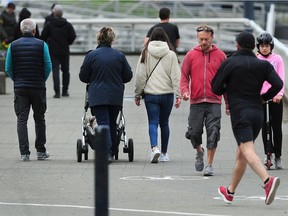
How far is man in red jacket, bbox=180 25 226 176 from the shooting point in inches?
528

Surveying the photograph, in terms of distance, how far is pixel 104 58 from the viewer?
1449cm

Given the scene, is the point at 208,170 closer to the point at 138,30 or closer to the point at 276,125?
the point at 276,125

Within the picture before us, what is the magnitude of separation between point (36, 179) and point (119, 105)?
5.66 feet

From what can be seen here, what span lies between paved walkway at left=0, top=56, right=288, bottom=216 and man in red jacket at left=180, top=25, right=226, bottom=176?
1.52 ft

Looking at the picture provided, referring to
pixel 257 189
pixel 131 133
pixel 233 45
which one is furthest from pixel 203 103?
pixel 233 45

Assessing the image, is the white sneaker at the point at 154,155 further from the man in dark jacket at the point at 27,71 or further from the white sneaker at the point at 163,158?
the man in dark jacket at the point at 27,71

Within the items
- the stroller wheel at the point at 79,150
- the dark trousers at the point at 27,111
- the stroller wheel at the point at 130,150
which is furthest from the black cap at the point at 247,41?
the dark trousers at the point at 27,111

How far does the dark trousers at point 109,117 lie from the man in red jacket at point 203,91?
1.38 meters

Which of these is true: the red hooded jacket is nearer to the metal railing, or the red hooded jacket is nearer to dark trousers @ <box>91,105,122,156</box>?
dark trousers @ <box>91,105,122,156</box>

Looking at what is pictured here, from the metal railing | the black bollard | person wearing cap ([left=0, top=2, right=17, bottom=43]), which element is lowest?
the metal railing

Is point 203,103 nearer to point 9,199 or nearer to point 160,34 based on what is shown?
point 160,34

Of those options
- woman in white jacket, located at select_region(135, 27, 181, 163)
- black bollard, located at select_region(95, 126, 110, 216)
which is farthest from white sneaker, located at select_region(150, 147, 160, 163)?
black bollard, located at select_region(95, 126, 110, 216)

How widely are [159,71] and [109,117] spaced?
32.3 inches

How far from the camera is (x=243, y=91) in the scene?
11234 millimetres
